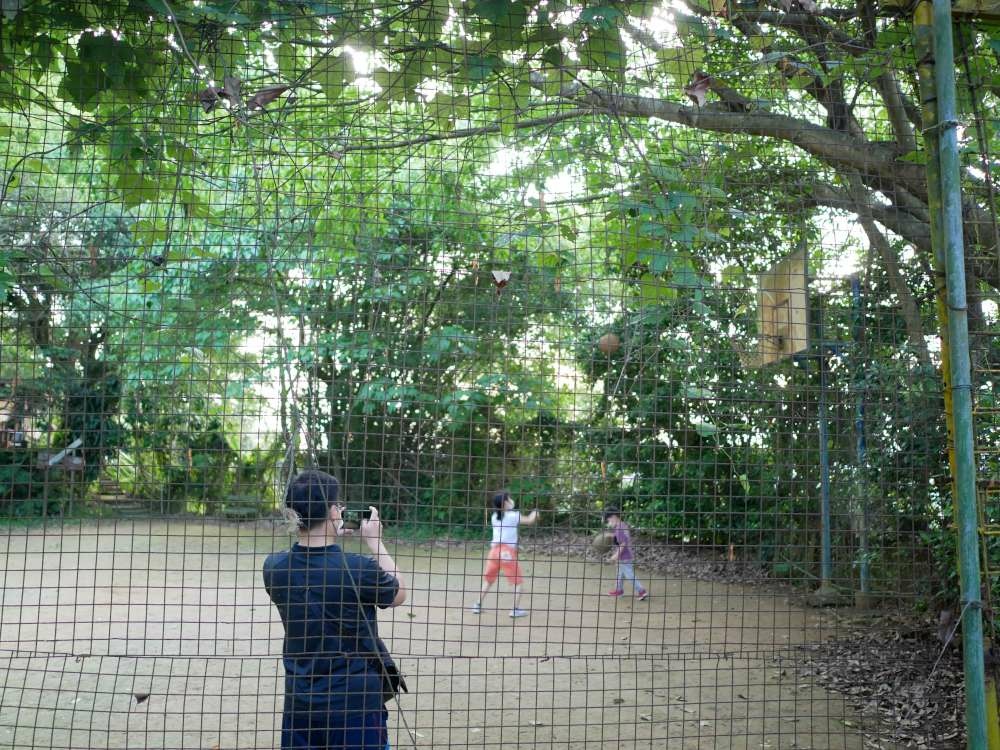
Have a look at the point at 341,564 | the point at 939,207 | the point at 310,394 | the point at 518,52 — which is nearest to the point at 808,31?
the point at 518,52

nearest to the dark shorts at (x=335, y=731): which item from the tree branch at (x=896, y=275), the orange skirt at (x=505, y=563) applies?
the tree branch at (x=896, y=275)

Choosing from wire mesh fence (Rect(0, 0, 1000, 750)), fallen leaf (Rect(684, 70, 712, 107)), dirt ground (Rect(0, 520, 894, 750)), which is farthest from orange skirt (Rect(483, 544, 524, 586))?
fallen leaf (Rect(684, 70, 712, 107))

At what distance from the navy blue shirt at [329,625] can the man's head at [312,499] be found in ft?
0.38

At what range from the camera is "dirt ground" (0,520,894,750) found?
11.8 ft

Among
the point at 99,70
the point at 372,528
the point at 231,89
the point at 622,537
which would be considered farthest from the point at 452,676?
the point at 622,537

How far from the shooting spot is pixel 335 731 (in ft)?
9.80

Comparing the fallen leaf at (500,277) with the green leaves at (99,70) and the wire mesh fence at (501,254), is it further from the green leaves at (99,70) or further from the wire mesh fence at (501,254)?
the green leaves at (99,70)

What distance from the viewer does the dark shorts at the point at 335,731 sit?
2941 mm

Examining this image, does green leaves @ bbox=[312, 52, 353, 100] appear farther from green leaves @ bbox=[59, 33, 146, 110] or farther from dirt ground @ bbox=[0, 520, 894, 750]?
dirt ground @ bbox=[0, 520, 894, 750]

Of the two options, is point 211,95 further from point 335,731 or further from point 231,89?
point 335,731

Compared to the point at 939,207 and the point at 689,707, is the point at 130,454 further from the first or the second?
the point at 939,207

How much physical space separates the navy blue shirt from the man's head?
0.38 ft

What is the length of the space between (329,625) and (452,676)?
1.32m

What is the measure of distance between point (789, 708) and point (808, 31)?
422cm
